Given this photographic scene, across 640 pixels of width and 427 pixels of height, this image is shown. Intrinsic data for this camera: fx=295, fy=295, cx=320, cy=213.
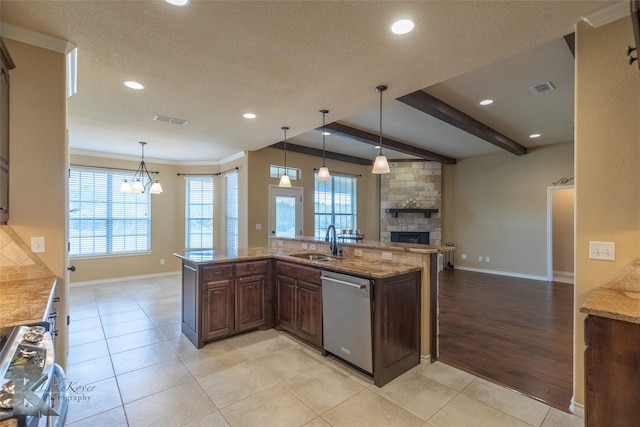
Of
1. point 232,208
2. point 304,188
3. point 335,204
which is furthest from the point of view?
point 335,204

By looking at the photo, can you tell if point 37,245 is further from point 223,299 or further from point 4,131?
point 223,299

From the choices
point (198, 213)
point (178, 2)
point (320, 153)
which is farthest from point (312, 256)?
point (198, 213)

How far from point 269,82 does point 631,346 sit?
3.04 metres

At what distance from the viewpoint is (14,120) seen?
2082 mm

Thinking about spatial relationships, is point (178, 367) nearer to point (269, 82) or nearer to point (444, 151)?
point (269, 82)

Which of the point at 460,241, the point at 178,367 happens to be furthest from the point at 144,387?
the point at 460,241

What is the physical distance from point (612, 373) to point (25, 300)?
3138 mm

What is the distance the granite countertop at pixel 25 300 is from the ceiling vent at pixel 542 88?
4.74 metres

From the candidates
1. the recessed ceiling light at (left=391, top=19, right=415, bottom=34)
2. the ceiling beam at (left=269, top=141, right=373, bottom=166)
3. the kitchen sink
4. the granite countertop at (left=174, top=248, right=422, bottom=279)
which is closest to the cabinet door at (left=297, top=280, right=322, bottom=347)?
the granite countertop at (left=174, top=248, right=422, bottom=279)

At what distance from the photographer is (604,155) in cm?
197

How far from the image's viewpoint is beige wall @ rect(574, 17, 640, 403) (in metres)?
1.88

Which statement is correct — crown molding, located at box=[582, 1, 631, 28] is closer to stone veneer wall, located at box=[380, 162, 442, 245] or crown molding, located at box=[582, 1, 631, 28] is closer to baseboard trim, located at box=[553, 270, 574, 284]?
stone veneer wall, located at box=[380, 162, 442, 245]

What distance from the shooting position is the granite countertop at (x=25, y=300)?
1.40 m

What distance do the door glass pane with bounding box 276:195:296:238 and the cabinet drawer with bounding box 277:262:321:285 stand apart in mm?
2692
